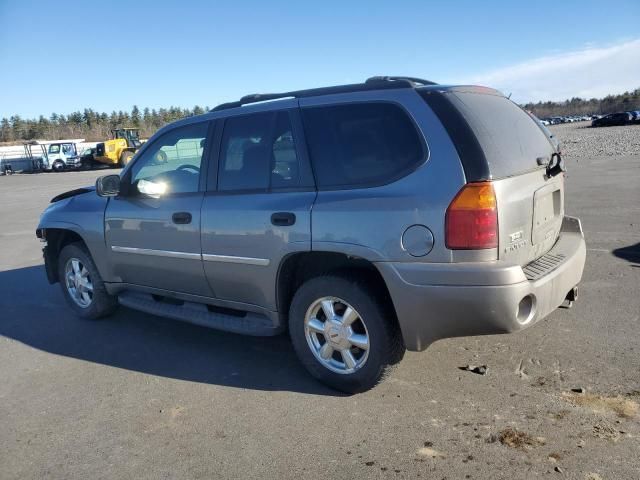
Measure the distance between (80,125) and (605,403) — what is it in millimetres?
92528

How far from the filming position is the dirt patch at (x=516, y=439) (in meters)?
2.77

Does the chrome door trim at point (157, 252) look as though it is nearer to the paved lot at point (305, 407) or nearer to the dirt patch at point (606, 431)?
the paved lot at point (305, 407)

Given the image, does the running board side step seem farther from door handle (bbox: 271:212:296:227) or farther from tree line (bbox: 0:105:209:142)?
tree line (bbox: 0:105:209:142)

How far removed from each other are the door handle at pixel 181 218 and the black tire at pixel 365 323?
1123 millimetres

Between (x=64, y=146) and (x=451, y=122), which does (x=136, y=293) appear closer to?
(x=451, y=122)

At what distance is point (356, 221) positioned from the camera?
10.3 feet

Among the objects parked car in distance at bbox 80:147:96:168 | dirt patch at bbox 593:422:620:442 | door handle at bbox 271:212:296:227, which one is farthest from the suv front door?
parked car in distance at bbox 80:147:96:168

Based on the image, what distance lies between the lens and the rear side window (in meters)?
3.10

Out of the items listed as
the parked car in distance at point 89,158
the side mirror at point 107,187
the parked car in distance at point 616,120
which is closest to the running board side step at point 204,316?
the side mirror at point 107,187

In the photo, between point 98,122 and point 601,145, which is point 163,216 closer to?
point 601,145

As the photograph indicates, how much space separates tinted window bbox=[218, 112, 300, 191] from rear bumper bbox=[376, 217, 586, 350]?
40.4 inches

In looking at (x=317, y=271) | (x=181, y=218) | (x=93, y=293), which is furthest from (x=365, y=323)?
(x=93, y=293)

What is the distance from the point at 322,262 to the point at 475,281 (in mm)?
1111

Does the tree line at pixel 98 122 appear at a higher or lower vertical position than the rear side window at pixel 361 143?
higher
